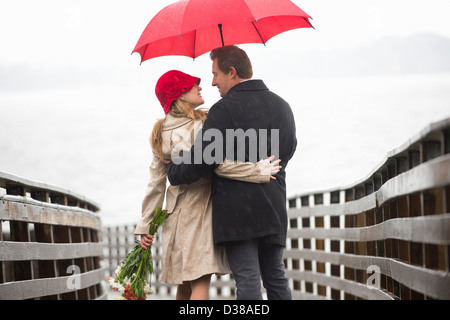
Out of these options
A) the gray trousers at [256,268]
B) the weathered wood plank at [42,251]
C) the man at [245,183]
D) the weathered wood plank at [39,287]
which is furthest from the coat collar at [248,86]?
the weathered wood plank at [39,287]

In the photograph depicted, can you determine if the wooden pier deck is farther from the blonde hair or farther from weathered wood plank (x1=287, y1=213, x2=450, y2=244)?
the blonde hair

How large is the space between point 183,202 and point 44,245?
4.41 feet

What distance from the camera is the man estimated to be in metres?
3.72

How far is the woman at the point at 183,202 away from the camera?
3.89 m

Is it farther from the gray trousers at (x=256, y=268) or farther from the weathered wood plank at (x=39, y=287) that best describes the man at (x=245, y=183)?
the weathered wood plank at (x=39, y=287)

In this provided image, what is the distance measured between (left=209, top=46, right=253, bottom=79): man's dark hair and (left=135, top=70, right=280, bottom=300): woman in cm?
20

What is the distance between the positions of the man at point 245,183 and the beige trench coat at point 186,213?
86mm

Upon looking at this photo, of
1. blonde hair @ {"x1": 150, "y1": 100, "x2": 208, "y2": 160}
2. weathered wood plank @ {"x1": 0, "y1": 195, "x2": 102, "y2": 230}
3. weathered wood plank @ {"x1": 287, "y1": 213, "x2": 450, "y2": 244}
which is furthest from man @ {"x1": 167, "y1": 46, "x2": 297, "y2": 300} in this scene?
weathered wood plank @ {"x1": 0, "y1": 195, "x2": 102, "y2": 230}

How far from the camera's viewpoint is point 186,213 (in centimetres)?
395

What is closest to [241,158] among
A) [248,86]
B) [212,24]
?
[248,86]

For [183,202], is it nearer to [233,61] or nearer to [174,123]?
[174,123]

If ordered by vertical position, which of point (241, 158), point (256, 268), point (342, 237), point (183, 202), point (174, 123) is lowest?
point (342, 237)
